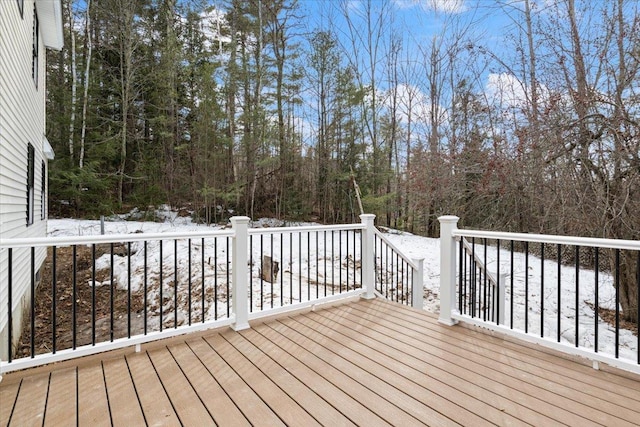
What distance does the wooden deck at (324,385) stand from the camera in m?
1.74

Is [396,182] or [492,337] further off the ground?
[396,182]

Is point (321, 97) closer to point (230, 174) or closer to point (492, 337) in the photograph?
point (230, 174)

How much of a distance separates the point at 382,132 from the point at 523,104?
7554mm

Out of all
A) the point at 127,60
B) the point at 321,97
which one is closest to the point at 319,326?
the point at 321,97

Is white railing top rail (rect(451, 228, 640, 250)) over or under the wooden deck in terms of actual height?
over

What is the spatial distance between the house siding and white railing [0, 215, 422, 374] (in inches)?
6.0

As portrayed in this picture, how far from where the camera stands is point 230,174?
11.9 m

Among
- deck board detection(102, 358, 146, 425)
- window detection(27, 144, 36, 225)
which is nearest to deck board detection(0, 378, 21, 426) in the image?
deck board detection(102, 358, 146, 425)

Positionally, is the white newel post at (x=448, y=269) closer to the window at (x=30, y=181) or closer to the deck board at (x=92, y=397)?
the deck board at (x=92, y=397)

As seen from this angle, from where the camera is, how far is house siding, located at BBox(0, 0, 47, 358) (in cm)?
404

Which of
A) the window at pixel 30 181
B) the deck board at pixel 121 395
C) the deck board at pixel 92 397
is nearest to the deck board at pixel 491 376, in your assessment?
the deck board at pixel 121 395

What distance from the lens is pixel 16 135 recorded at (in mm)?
4914

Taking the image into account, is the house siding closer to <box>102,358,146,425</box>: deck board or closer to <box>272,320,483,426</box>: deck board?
<box>102,358,146,425</box>: deck board

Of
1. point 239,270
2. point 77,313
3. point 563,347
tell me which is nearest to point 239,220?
point 239,270
